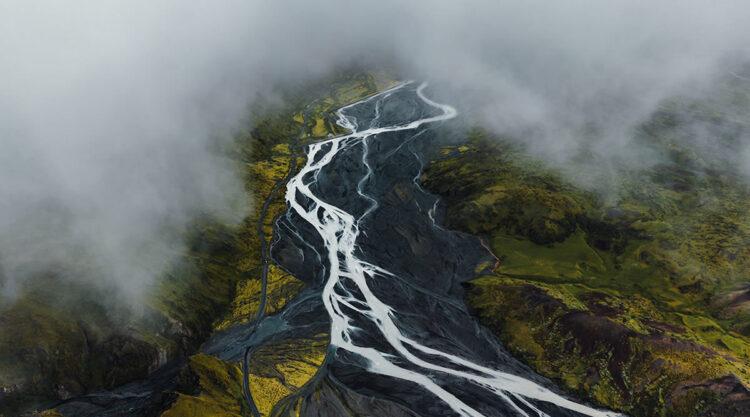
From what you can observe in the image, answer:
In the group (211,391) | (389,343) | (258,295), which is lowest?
(389,343)

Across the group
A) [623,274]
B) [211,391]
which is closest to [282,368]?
[211,391]

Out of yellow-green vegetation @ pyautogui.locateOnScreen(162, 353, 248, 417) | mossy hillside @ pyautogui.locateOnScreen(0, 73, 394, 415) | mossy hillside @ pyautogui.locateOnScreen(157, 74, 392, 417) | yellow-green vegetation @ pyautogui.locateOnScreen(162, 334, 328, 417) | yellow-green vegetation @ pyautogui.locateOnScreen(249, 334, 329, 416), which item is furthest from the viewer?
yellow-green vegetation @ pyautogui.locateOnScreen(249, 334, 329, 416)

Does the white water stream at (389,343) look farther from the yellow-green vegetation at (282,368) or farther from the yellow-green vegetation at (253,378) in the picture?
the yellow-green vegetation at (253,378)

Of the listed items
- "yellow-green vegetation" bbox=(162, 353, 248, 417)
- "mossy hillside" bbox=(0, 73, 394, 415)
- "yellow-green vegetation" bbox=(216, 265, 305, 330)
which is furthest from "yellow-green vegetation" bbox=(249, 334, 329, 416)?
"mossy hillside" bbox=(0, 73, 394, 415)

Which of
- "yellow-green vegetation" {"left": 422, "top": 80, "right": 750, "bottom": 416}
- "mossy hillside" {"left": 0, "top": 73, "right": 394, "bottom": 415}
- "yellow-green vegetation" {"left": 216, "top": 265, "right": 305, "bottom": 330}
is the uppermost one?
"mossy hillside" {"left": 0, "top": 73, "right": 394, "bottom": 415}

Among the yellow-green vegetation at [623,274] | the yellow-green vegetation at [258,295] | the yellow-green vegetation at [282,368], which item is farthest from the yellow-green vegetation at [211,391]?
the yellow-green vegetation at [623,274]

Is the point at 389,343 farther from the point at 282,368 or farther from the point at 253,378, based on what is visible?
the point at 253,378

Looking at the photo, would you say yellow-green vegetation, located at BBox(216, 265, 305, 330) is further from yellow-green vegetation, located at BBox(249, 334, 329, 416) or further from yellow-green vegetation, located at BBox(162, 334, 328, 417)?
yellow-green vegetation, located at BBox(249, 334, 329, 416)

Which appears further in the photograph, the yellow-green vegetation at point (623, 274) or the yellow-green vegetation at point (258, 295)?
the yellow-green vegetation at point (258, 295)

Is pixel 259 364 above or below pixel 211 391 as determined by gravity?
below
